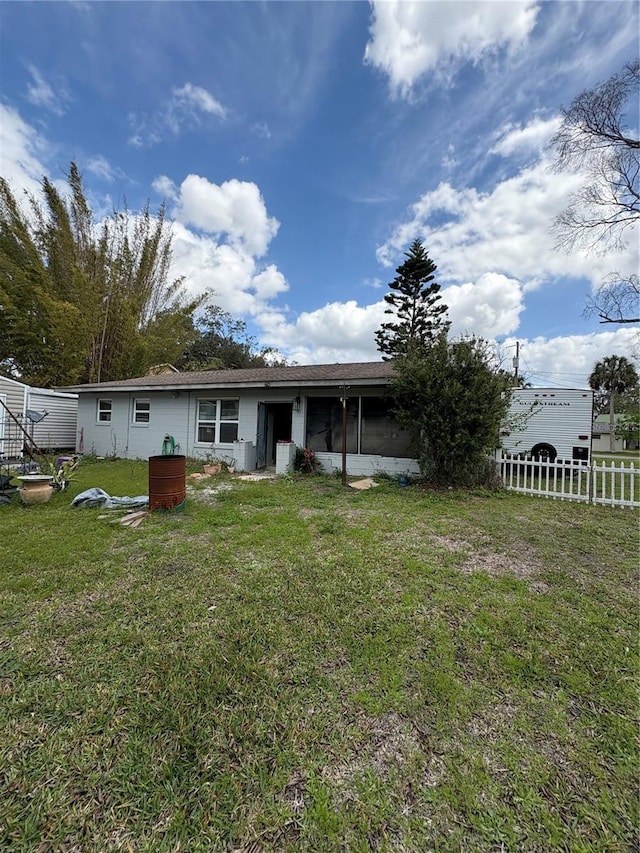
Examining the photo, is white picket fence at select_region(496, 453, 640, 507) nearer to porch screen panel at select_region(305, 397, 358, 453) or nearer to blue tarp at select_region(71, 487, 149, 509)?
porch screen panel at select_region(305, 397, 358, 453)

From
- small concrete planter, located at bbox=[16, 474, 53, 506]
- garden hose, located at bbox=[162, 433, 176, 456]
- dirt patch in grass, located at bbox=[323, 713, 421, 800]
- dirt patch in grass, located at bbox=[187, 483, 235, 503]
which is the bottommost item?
dirt patch in grass, located at bbox=[323, 713, 421, 800]

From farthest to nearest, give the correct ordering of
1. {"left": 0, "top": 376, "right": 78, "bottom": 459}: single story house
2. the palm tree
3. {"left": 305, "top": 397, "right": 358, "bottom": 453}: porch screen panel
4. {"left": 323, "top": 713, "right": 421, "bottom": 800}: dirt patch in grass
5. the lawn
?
the palm tree < {"left": 0, "top": 376, "right": 78, "bottom": 459}: single story house < {"left": 305, "top": 397, "right": 358, "bottom": 453}: porch screen panel < {"left": 323, "top": 713, "right": 421, "bottom": 800}: dirt patch in grass < the lawn

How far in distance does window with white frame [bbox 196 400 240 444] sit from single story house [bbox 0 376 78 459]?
4.06 metres

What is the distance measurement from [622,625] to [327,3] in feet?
35.0

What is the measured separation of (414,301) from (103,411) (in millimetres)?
20081

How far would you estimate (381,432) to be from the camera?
8.30m

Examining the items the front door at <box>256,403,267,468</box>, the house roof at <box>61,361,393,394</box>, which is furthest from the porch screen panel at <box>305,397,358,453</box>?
the front door at <box>256,403,267,468</box>

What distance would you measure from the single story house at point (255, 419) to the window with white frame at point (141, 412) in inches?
1.2

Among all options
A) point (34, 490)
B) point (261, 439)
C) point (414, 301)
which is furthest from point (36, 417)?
point (414, 301)

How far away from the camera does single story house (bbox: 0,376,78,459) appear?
9.51 metres

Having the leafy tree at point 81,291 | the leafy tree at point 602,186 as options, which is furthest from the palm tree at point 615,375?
the leafy tree at point 81,291

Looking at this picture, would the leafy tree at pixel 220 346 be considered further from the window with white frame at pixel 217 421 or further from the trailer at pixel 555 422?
the trailer at pixel 555 422

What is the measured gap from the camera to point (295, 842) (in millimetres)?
1228

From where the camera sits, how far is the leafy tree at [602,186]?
10945mm
